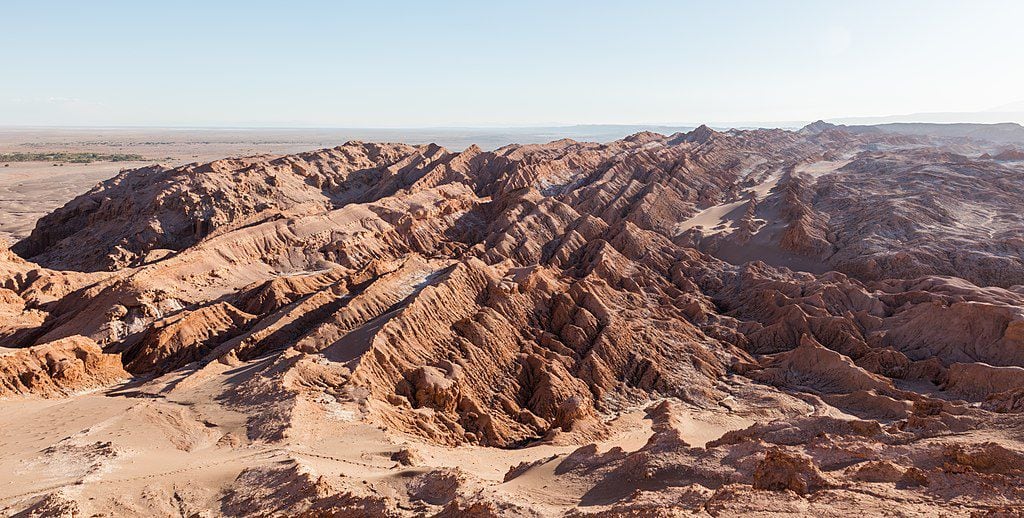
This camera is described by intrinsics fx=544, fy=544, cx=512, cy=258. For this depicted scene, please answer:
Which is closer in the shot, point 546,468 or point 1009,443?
point 1009,443

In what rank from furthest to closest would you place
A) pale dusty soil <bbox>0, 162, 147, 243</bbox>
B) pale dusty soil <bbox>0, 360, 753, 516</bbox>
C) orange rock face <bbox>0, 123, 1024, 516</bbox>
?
pale dusty soil <bbox>0, 162, 147, 243</bbox>, orange rock face <bbox>0, 123, 1024, 516</bbox>, pale dusty soil <bbox>0, 360, 753, 516</bbox>

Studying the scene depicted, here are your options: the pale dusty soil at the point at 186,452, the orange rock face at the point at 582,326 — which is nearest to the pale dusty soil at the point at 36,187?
the orange rock face at the point at 582,326

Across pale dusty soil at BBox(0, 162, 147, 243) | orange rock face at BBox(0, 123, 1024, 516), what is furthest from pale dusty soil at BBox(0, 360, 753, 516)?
pale dusty soil at BBox(0, 162, 147, 243)

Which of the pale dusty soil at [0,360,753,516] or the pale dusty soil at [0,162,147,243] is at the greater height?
the pale dusty soil at [0,162,147,243]

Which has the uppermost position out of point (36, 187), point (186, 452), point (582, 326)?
point (36, 187)

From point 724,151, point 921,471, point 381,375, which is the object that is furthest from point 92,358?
point 724,151

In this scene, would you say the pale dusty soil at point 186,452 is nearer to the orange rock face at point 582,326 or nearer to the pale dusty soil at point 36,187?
the orange rock face at point 582,326

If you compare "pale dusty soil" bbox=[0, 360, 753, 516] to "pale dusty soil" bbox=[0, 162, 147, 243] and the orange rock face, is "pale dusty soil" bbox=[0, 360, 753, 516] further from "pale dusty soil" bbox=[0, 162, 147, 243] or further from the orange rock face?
"pale dusty soil" bbox=[0, 162, 147, 243]

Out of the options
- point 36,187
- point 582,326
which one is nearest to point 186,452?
point 582,326

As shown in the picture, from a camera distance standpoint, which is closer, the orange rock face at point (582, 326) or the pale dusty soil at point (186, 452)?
the pale dusty soil at point (186, 452)

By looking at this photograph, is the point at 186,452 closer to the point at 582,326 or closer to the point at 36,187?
the point at 582,326

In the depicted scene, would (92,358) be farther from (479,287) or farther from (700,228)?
(700,228)
